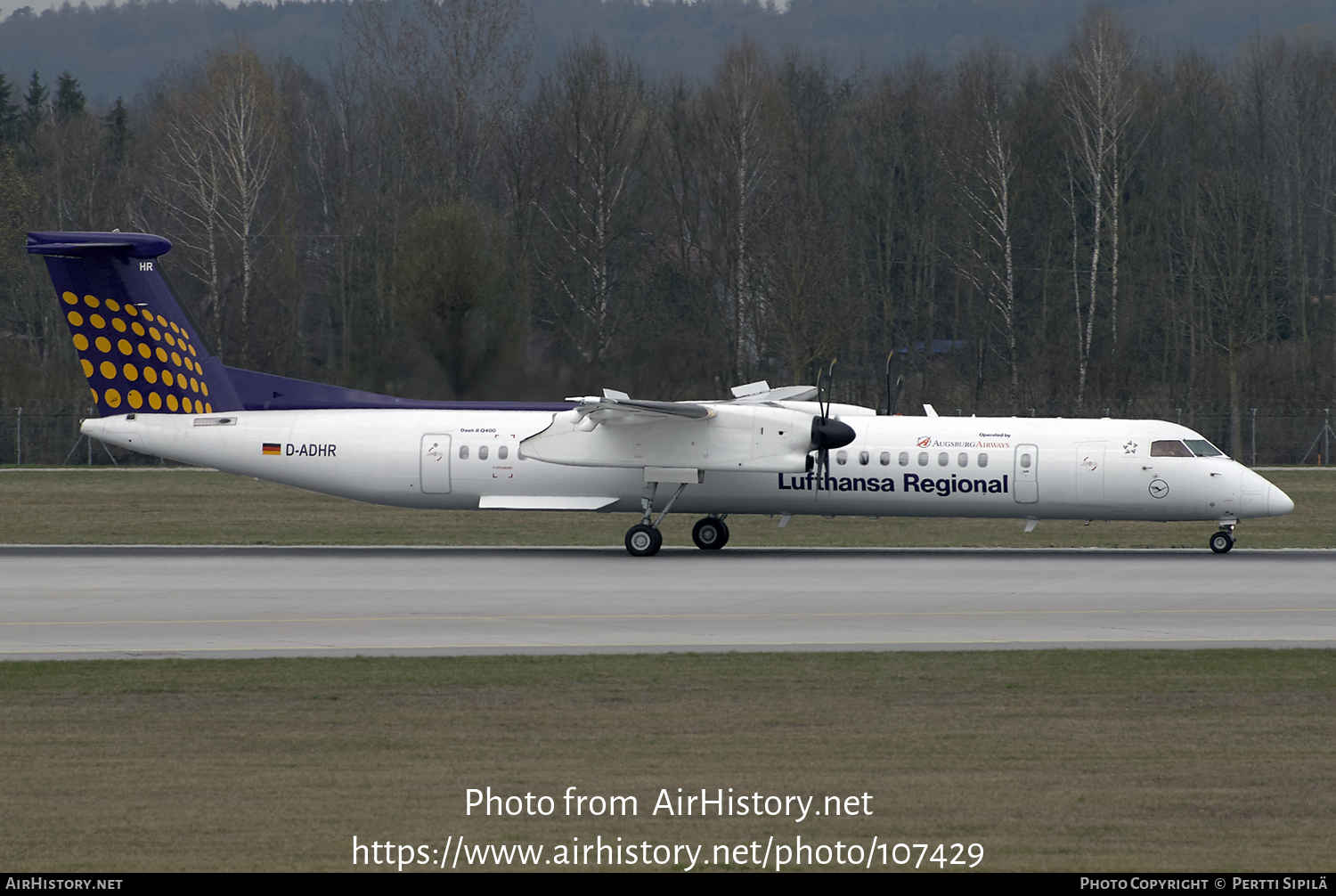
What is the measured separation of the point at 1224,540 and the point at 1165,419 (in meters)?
24.9

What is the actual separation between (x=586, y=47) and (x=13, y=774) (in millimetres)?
56171

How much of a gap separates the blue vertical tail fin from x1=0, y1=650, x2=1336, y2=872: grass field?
43.6ft

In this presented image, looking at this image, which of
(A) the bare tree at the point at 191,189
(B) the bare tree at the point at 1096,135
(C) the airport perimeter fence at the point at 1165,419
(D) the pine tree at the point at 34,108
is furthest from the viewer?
(D) the pine tree at the point at 34,108

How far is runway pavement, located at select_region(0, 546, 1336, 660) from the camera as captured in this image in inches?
666

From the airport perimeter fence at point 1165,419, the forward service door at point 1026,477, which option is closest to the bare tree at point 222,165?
the airport perimeter fence at point 1165,419

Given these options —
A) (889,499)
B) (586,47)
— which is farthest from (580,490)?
(586,47)

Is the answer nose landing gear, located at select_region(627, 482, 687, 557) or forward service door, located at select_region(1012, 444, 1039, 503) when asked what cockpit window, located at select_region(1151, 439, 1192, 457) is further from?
nose landing gear, located at select_region(627, 482, 687, 557)

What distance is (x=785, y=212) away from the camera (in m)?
61.4

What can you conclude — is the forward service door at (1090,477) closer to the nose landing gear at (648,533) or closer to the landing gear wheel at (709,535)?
the landing gear wheel at (709,535)

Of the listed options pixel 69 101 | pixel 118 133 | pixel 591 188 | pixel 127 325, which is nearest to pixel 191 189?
pixel 591 188

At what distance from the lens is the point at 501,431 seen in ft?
90.0

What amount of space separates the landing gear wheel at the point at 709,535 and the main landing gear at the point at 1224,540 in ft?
31.5

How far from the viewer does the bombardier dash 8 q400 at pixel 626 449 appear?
26.3 metres

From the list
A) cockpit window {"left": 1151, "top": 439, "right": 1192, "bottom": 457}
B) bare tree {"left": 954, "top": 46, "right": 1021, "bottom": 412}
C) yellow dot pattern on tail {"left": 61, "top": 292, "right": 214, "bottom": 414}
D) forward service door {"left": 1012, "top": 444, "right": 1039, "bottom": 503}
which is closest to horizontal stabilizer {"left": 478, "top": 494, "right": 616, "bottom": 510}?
yellow dot pattern on tail {"left": 61, "top": 292, "right": 214, "bottom": 414}
